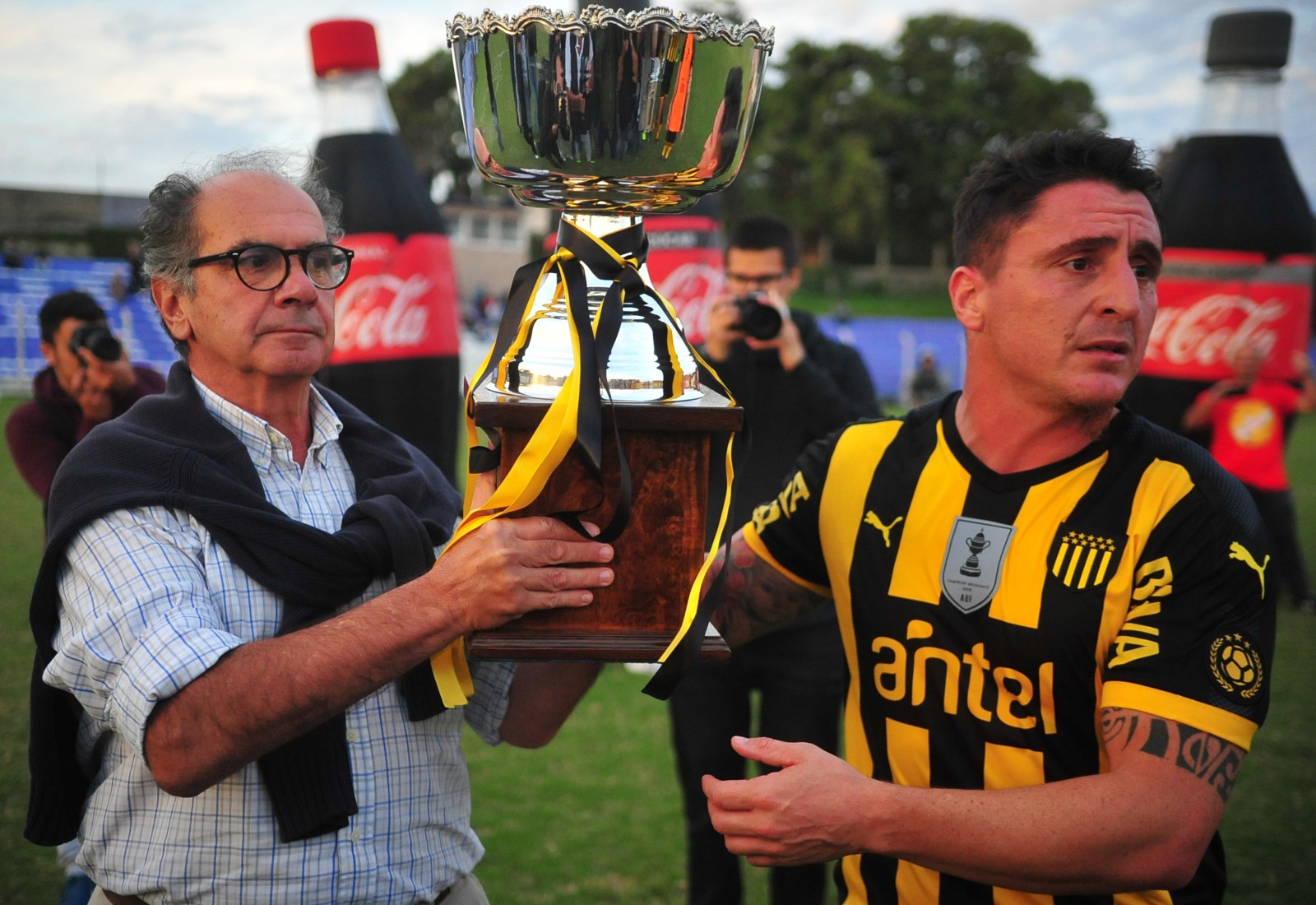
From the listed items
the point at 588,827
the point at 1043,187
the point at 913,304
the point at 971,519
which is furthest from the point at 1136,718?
the point at 913,304

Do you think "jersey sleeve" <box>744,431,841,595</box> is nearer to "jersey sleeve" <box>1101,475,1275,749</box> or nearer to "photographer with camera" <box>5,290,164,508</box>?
"jersey sleeve" <box>1101,475,1275,749</box>

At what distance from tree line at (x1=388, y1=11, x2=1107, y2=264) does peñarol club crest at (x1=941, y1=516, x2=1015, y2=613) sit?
109ft

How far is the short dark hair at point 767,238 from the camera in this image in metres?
3.85

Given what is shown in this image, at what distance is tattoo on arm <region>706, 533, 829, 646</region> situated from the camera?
212cm

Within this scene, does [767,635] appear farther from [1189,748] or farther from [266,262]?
[266,262]

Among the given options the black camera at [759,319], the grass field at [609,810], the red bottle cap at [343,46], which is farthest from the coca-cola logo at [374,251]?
the black camera at [759,319]

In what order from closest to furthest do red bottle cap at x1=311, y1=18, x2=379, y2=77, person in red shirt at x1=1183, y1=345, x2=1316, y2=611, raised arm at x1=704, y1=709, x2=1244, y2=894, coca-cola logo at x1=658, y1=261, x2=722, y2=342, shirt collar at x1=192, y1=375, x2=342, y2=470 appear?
raised arm at x1=704, y1=709, x2=1244, y2=894 < shirt collar at x1=192, y1=375, x2=342, y2=470 < red bottle cap at x1=311, y1=18, x2=379, y2=77 < person in red shirt at x1=1183, y1=345, x2=1316, y2=611 < coca-cola logo at x1=658, y1=261, x2=722, y2=342

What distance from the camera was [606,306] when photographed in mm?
1605

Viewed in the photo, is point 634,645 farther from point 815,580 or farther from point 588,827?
point 588,827

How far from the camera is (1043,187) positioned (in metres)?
1.76

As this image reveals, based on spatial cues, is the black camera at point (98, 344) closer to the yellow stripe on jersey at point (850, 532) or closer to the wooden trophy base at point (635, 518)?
the wooden trophy base at point (635, 518)

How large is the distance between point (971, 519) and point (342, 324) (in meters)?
4.26

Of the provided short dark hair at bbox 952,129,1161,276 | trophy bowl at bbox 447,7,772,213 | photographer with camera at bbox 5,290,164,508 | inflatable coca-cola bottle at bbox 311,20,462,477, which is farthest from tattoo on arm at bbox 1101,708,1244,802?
inflatable coca-cola bottle at bbox 311,20,462,477

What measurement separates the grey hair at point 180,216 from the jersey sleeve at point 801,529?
3.40 feet
